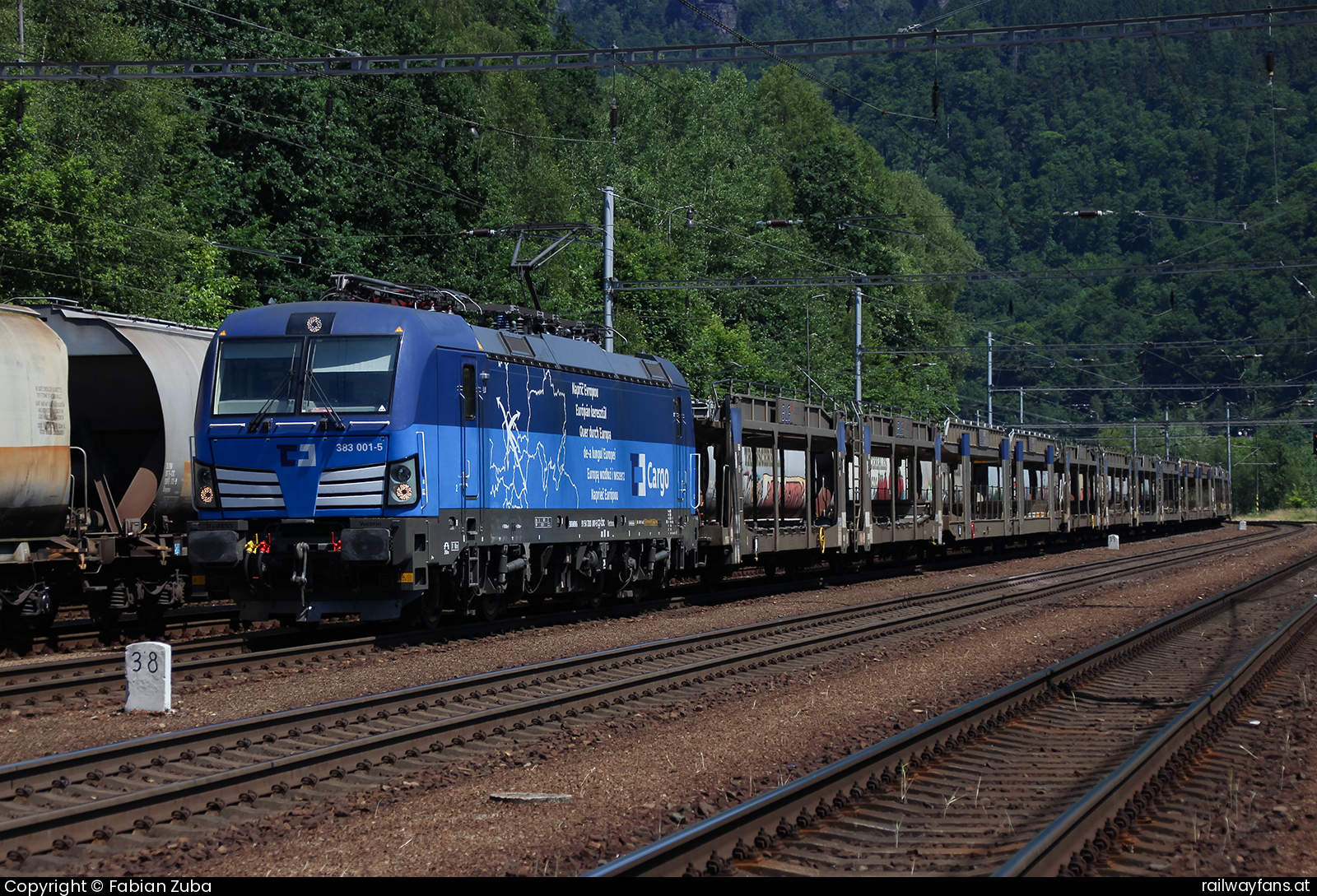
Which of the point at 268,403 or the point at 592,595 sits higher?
the point at 268,403

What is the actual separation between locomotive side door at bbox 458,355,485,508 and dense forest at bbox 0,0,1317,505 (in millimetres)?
5647

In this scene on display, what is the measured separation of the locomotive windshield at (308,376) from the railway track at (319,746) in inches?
158

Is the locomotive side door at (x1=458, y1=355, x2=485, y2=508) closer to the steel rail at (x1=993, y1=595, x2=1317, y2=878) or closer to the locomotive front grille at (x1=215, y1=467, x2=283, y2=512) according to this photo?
the locomotive front grille at (x1=215, y1=467, x2=283, y2=512)

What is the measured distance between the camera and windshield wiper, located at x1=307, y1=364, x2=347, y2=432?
15359 millimetres

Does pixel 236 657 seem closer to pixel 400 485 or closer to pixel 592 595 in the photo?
pixel 400 485

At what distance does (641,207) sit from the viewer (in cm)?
6084

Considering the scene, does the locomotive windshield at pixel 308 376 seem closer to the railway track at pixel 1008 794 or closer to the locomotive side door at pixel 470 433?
the locomotive side door at pixel 470 433

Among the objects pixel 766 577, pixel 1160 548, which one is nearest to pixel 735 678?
pixel 766 577

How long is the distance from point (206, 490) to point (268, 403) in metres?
1.31

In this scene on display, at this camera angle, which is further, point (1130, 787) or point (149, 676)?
point (149, 676)

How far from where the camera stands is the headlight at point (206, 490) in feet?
51.8

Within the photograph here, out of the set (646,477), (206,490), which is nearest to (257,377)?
(206,490)

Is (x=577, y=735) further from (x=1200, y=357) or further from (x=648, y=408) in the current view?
(x=1200, y=357)
